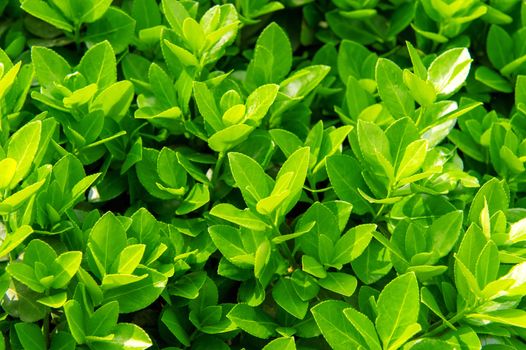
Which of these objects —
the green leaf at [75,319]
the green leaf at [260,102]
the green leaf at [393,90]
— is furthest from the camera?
the green leaf at [393,90]

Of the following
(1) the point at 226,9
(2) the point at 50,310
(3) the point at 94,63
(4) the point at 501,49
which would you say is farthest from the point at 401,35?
(2) the point at 50,310

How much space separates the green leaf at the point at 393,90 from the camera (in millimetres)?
1688

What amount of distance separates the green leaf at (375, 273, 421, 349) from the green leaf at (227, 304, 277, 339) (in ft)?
0.81

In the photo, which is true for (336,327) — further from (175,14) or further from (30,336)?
(175,14)

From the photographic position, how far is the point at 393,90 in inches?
66.6

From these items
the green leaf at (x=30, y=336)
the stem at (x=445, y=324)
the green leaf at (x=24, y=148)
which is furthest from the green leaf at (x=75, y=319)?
the stem at (x=445, y=324)

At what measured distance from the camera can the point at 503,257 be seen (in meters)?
1.44

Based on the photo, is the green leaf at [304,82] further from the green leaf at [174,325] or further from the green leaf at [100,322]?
the green leaf at [100,322]

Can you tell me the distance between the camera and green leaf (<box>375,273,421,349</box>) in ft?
4.46

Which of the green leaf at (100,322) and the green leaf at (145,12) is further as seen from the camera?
the green leaf at (145,12)

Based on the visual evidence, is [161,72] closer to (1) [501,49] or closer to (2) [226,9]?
(2) [226,9]

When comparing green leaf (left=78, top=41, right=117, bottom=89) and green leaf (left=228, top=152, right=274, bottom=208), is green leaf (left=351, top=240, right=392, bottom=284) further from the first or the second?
green leaf (left=78, top=41, right=117, bottom=89)

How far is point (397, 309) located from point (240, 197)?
1.68ft

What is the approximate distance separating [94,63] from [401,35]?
101 cm
